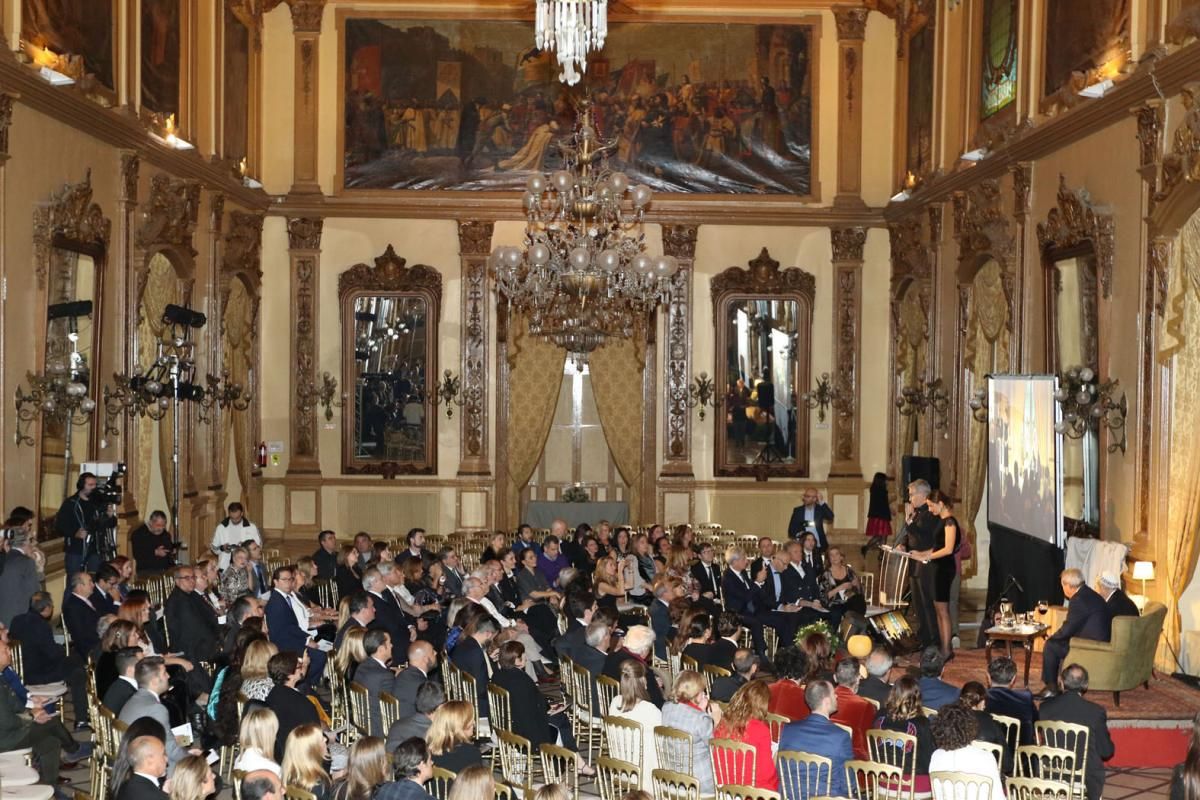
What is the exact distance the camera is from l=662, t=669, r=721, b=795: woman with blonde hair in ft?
24.7

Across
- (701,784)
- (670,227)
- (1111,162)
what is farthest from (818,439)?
(701,784)

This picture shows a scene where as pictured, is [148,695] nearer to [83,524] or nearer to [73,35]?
[83,524]

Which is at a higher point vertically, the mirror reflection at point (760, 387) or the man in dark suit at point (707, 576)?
the mirror reflection at point (760, 387)

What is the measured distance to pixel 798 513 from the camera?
57.5ft

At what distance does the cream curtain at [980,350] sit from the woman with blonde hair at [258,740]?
1185 centimetres

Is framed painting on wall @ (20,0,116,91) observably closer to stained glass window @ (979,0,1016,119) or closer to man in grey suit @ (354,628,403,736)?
man in grey suit @ (354,628,403,736)

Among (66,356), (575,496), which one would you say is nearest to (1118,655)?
(66,356)

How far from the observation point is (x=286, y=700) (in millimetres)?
7750

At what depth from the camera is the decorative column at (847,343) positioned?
2186 cm

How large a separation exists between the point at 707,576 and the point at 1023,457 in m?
3.33

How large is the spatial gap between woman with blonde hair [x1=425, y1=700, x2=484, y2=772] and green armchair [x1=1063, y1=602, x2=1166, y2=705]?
5772 mm

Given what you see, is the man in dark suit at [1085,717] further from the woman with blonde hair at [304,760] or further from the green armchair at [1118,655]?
the woman with blonde hair at [304,760]

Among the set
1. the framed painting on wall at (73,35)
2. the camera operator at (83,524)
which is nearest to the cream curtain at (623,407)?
the framed painting on wall at (73,35)

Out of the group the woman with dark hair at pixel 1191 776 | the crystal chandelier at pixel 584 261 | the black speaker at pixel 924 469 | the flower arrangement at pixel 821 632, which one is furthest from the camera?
the black speaker at pixel 924 469
